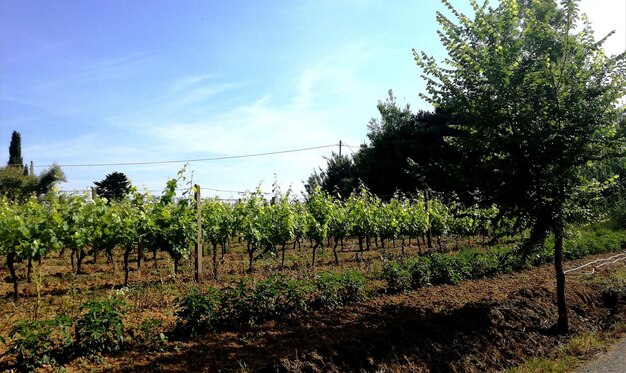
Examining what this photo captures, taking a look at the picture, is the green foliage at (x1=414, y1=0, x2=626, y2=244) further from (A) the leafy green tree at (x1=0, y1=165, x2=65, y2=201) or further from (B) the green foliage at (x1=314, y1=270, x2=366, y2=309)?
(A) the leafy green tree at (x1=0, y1=165, x2=65, y2=201)

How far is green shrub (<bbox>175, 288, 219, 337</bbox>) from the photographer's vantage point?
17.9 feet

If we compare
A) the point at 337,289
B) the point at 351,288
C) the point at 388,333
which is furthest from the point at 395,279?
the point at 388,333

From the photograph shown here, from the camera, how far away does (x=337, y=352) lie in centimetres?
479

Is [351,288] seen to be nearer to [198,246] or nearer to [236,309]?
[236,309]

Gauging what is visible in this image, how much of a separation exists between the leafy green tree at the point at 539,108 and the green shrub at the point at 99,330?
5.46 meters

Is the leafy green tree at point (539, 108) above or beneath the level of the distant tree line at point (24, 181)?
beneath

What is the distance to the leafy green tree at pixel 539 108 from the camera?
6.35m

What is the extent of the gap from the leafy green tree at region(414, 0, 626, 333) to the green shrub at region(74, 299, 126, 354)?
5463 millimetres

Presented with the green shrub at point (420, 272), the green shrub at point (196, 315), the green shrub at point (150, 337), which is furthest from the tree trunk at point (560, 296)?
the green shrub at point (150, 337)

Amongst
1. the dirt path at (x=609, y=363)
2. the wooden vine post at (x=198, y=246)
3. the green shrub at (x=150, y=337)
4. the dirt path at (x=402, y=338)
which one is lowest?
the dirt path at (x=609, y=363)

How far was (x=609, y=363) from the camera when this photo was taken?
5.45 meters

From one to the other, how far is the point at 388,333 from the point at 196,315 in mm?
2495

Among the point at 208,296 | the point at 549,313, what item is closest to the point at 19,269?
the point at 208,296

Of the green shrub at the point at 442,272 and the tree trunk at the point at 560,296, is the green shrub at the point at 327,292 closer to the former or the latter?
the green shrub at the point at 442,272
